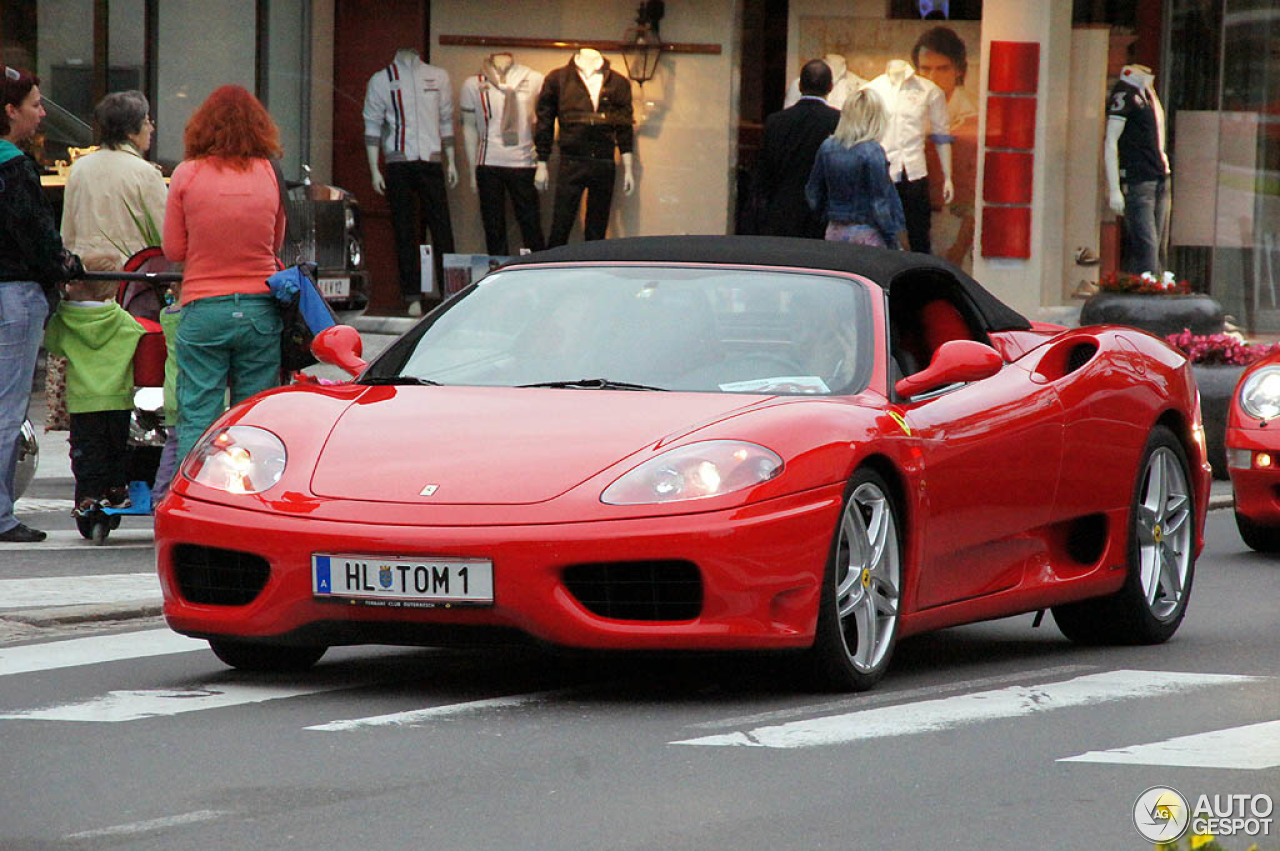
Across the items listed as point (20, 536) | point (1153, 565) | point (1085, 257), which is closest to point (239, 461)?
point (1153, 565)

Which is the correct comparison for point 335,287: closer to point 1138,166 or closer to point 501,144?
point 501,144

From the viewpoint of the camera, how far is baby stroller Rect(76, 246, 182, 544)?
10188mm

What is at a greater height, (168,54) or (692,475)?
(168,54)

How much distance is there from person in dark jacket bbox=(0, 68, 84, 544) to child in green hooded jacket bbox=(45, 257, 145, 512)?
124mm

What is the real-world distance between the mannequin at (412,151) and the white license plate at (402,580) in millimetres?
13942

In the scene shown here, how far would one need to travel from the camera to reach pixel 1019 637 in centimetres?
827

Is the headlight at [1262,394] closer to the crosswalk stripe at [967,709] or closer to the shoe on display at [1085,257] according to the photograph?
the crosswalk stripe at [967,709]

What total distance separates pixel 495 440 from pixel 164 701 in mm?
1112

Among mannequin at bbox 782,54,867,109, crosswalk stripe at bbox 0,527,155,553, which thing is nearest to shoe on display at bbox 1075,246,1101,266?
mannequin at bbox 782,54,867,109

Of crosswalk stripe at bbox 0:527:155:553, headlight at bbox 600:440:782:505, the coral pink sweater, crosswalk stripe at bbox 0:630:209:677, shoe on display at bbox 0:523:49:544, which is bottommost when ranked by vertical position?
crosswalk stripe at bbox 0:527:155:553

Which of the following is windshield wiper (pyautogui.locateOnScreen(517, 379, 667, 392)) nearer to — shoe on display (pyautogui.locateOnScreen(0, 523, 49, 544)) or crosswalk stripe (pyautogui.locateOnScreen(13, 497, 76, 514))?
shoe on display (pyautogui.locateOnScreen(0, 523, 49, 544))

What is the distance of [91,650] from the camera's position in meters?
7.40

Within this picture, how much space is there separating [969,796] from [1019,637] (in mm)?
3091

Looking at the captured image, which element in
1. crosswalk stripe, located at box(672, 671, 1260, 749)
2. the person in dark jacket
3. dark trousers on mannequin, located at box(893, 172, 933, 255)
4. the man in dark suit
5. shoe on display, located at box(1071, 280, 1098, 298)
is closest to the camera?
crosswalk stripe, located at box(672, 671, 1260, 749)
